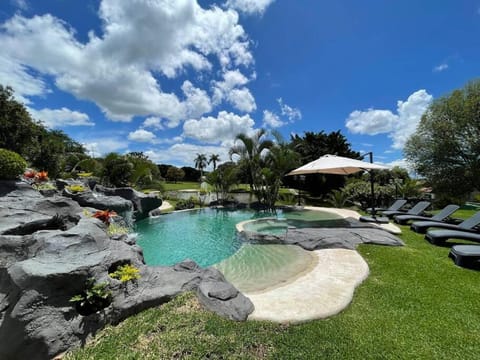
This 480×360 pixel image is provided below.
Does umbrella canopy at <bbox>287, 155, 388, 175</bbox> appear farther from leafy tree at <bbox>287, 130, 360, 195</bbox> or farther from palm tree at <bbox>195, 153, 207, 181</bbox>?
palm tree at <bbox>195, 153, 207, 181</bbox>

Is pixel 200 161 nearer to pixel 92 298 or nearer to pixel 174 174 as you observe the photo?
pixel 174 174

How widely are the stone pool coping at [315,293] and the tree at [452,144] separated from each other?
13.6 metres

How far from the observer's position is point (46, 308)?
2.32 m

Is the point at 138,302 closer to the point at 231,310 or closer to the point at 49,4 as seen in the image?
the point at 231,310

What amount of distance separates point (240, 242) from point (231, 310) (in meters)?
4.69

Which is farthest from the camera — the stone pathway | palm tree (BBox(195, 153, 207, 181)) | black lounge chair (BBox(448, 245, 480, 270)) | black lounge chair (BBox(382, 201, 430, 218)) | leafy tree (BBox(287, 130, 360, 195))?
palm tree (BBox(195, 153, 207, 181))

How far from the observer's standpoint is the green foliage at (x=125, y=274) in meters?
2.94

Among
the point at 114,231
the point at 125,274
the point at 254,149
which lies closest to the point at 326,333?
the point at 125,274

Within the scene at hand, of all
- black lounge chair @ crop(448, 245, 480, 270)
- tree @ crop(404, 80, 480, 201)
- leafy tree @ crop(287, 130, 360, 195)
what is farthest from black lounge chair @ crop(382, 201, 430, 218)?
leafy tree @ crop(287, 130, 360, 195)

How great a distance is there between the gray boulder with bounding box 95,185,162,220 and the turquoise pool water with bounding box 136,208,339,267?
0.71 meters

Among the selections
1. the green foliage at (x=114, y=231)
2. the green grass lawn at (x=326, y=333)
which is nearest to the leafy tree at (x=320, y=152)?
the green foliage at (x=114, y=231)

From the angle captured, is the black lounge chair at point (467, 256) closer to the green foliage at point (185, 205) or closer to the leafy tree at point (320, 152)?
the green foliage at point (185, 205)

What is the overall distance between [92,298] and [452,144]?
18619mm

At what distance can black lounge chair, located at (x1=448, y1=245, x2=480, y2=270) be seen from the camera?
4.32m
